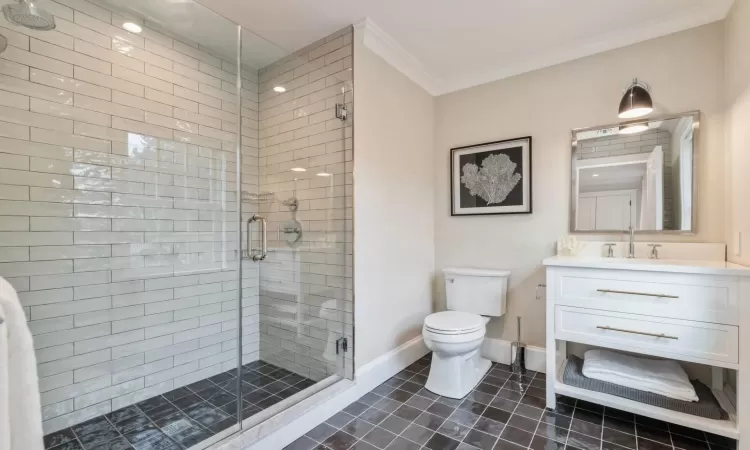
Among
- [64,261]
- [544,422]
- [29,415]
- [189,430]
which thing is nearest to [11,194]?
[64,261]

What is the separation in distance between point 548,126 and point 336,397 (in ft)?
7.75

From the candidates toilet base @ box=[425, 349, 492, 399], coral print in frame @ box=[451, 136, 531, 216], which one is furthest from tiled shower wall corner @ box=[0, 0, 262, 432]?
coral print in frame @ box=[451, 136, 531, 216]

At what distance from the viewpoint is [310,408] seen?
1885mm

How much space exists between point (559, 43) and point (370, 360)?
2.55 metres

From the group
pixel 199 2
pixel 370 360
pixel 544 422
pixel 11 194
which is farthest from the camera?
pixel 370 360

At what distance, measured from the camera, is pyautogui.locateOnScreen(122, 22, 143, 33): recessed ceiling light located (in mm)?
2089

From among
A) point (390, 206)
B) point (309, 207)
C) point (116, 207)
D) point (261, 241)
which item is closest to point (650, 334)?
point (390, 206)

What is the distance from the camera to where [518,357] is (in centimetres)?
252

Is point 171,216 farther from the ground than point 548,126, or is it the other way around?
point 548,126

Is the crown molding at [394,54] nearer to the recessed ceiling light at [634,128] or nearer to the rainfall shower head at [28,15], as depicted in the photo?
the recessed ceiling light at [634,128]

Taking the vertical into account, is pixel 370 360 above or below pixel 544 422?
above

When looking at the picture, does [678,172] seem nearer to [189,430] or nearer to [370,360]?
[370,360]

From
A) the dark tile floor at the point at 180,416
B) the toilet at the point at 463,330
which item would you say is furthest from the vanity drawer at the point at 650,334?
the dark tile floor at the point at 180,416

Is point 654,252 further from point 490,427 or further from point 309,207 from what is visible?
point 309,207
